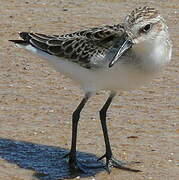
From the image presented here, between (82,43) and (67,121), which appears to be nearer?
(82,43)

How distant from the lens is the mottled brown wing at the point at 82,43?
891 cm

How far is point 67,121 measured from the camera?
10.4 m

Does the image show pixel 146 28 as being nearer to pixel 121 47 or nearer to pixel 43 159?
pixel 121 47

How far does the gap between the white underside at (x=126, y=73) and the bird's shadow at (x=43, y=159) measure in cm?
96

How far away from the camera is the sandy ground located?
9.27 metres

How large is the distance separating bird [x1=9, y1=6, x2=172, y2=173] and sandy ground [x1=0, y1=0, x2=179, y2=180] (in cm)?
38

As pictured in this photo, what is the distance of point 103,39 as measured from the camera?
896 cm

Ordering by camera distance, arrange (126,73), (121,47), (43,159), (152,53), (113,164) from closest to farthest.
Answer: (121,47) → (152,53) → (126,73) → (113,164) → (43,159)

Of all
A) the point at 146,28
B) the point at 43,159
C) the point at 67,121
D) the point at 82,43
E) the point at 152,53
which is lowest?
→ the point at 43,159

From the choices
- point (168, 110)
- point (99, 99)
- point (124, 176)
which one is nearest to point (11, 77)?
point (99, 99)

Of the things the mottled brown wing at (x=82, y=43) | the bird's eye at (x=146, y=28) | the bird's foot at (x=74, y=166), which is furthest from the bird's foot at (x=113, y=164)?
the bird's eye at (x=146, y=28)

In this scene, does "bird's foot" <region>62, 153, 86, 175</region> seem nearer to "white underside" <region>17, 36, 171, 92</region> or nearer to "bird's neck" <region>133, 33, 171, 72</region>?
"white underside" <region>17, 36, 171, 92</region>

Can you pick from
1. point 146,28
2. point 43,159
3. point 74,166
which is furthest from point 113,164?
point 146,28

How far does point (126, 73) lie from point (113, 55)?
25 cm
